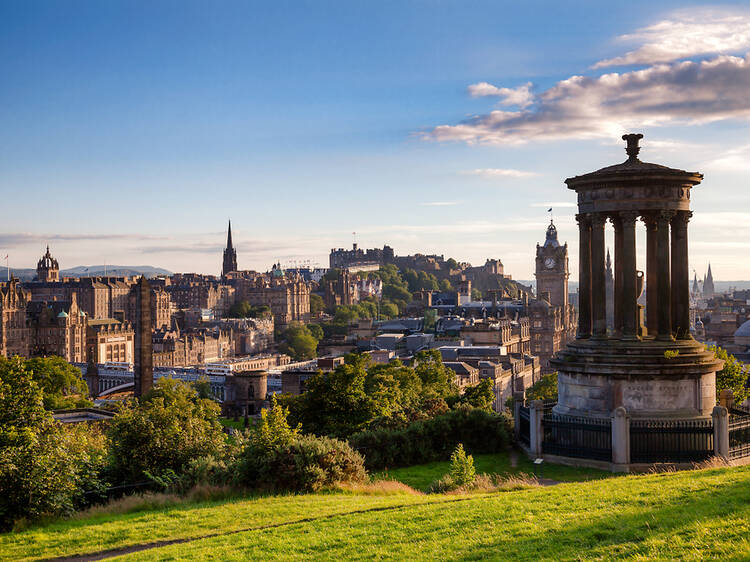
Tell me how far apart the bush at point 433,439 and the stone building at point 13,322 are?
134027mm

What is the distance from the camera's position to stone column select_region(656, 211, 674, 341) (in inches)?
1093

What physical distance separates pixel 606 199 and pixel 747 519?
52.2 feet

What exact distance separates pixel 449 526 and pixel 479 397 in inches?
1323

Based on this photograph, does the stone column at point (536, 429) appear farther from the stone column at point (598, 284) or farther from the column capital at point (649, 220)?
the column capital at point (649, 220)

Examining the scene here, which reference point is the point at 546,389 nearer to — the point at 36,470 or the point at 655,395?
the point at 655,395

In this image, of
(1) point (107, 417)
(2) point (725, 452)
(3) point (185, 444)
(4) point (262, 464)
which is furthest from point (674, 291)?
(1) point (107, 417)

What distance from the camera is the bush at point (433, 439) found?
27.6 meters

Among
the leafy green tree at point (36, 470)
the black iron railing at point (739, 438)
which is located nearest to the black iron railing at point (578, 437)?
the black iron railing at point (739, 438)

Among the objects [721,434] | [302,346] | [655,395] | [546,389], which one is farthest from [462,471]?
[302,346]

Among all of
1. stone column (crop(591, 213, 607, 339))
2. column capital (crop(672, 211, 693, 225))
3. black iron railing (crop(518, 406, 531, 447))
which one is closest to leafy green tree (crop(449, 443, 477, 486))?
black iron railing (crop(518, 406, 531, 447))

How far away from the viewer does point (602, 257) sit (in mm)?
28547

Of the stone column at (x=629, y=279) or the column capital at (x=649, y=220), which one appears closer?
the stone column at (x=629, y=279)

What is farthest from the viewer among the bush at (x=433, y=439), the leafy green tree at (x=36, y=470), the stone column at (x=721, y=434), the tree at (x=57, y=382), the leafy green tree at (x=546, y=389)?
the tree at (x=57, y=382)

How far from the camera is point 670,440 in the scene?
24.4 m
